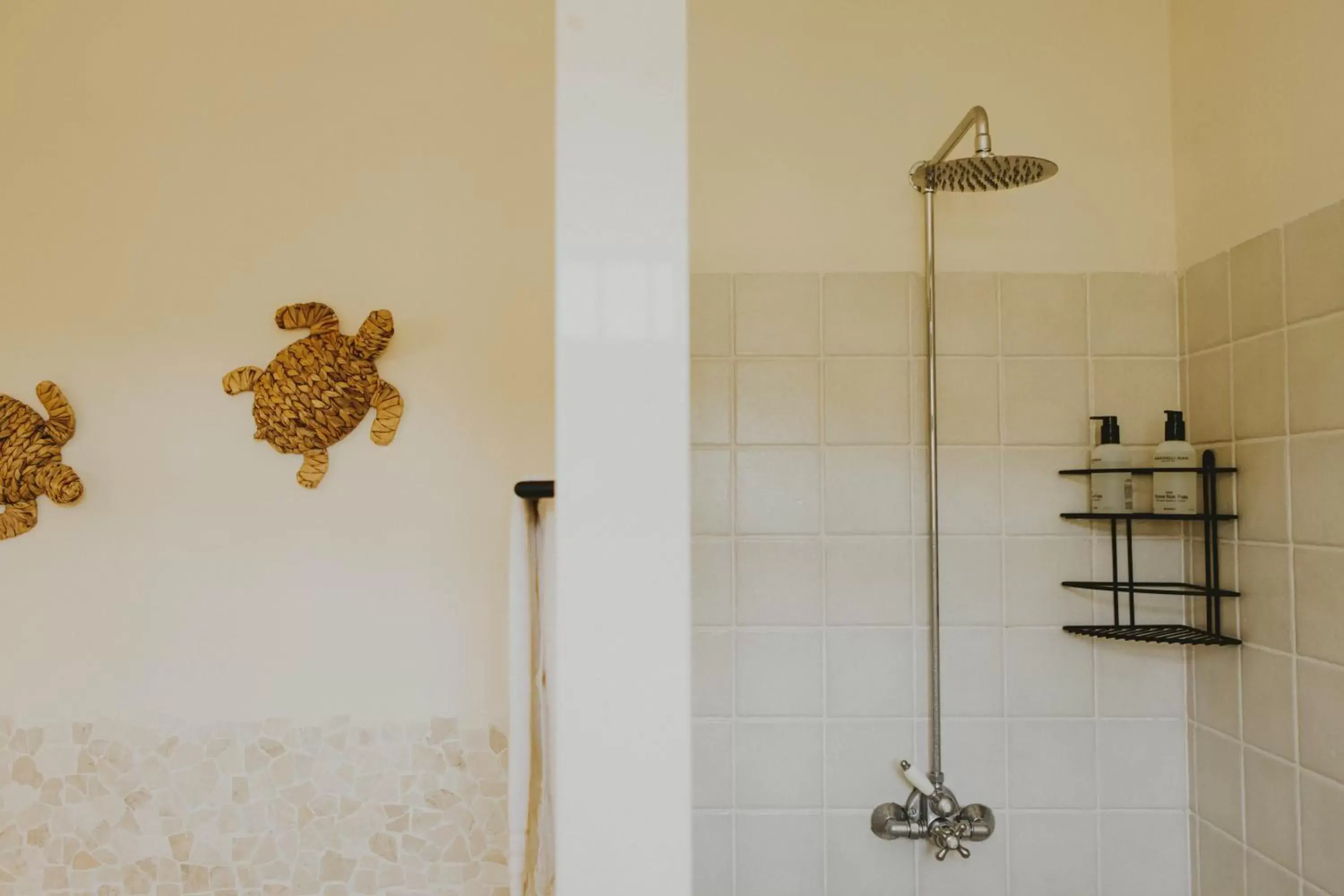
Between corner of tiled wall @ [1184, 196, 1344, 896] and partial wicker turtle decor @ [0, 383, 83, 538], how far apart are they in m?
2.01

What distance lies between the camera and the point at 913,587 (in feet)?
Result: 5.16

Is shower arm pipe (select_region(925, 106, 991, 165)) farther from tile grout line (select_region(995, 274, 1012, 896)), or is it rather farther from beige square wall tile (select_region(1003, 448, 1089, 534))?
beige square wall tile (select_region(1003, 448, 1089, 534))

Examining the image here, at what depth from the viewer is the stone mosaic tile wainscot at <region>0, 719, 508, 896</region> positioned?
5.26ft

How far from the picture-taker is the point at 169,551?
5.39 feet

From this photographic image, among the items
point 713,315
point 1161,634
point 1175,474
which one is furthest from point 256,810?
point 1175,474

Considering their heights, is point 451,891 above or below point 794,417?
below

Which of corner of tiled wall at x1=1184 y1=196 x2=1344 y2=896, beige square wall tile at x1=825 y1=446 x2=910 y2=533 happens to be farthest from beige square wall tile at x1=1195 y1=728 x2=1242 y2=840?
beige square wall tile at x1=825 y1=446 x2=910 y2=533

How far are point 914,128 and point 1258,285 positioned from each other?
627mm

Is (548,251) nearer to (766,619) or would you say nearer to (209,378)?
(209,378)

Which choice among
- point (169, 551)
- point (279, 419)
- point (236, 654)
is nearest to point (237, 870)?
point (236, 654)

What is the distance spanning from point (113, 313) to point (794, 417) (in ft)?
4.28

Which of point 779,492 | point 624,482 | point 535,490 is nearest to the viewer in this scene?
point 624,482

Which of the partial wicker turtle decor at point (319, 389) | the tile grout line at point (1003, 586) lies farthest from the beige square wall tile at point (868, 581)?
the partial wicker turtle decor at point (319, 389)

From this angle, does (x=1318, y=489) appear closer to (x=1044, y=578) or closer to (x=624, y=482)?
(x=1044, y=578)
